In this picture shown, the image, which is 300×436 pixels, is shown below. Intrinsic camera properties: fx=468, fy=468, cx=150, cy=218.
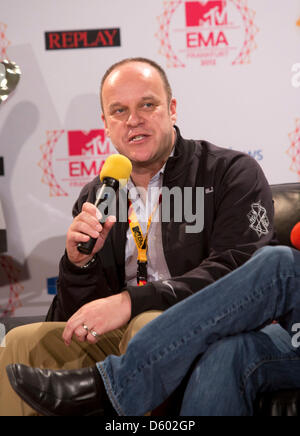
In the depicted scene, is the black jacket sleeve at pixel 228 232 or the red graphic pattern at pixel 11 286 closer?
the black jacket sleeve at pixel 228 232

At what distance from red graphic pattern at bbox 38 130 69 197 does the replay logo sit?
0.32m

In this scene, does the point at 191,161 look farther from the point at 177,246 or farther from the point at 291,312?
the point at 291,312

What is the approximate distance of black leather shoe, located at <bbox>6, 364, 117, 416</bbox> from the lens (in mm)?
1128

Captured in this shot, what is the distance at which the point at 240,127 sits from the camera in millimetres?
2699

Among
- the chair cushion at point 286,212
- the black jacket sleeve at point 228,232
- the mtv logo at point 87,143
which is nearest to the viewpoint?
the black jacket sleeve at point 228,232

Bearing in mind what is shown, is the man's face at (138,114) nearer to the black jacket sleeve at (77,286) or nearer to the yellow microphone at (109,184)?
the yellow microphone at (109,184)

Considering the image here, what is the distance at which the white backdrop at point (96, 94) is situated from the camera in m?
2.65

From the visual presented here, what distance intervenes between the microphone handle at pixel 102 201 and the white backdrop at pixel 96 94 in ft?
4.68

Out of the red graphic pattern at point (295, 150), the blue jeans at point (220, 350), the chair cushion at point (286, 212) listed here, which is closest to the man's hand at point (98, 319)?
the blue jeans at point (220, 350)

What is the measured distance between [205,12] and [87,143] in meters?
1.00

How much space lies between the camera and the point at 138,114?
1.83m

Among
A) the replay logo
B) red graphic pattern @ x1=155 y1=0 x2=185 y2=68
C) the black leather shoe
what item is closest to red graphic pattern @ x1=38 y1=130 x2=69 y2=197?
the replay logo

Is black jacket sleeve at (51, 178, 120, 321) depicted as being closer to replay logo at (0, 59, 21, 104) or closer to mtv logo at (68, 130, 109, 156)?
mtv logo at (68, 130, 109, 156)

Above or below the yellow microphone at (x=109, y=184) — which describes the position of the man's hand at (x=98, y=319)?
below
